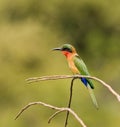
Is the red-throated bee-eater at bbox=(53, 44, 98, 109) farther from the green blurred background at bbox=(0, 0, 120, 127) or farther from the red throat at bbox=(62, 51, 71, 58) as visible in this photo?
the green blurred background at bbox=(0, 0, 120, 127)

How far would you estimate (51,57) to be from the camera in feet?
26.1

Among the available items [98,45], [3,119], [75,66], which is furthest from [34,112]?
[75,66]

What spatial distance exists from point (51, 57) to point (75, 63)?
267 inches

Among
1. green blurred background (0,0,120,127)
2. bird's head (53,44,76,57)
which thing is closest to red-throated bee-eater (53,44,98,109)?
bird's head (53,44,76,57)

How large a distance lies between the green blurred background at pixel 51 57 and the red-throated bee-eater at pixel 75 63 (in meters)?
5.50

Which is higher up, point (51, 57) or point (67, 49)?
point (67, 49)

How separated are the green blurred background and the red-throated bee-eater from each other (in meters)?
5.50

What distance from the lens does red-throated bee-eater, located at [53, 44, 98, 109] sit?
3.50 feet

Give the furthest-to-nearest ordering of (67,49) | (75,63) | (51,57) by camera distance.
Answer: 1. (51,57)
2. (75,63)
3. (67,49)

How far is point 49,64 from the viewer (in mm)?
7777

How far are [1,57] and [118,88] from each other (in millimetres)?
1216

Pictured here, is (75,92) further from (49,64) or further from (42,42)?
(42,42)

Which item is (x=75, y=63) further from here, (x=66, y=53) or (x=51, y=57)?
(x=51, y=57)

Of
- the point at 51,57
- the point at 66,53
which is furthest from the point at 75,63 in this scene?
the point at 51,57
